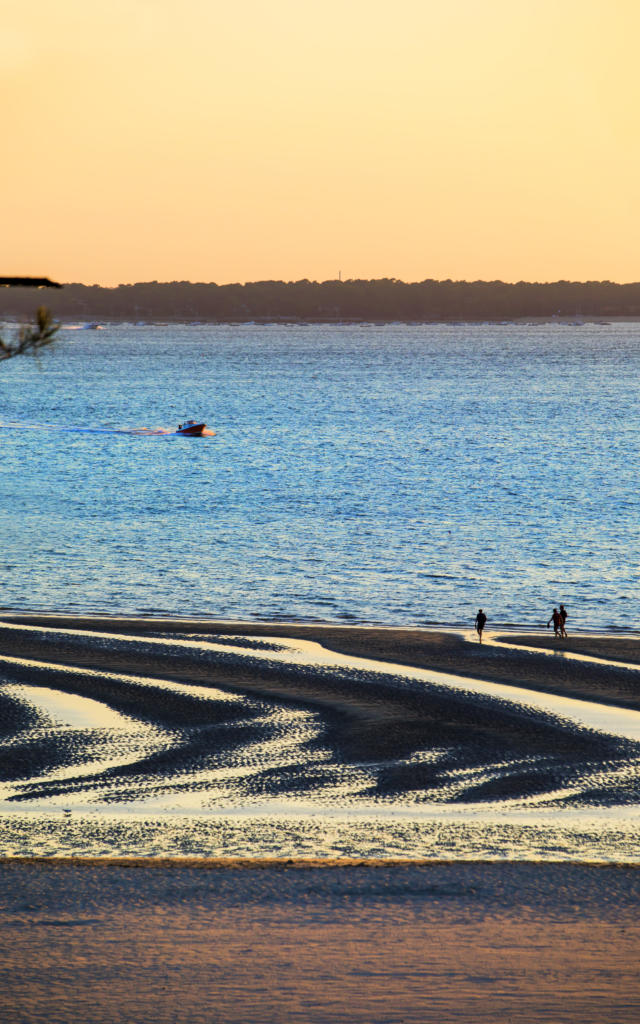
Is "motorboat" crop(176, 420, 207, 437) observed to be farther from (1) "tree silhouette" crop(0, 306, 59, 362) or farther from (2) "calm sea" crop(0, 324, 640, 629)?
(1) "tree silhouette" crop(0, 306, 59, 362)

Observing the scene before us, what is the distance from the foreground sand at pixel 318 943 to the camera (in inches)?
498

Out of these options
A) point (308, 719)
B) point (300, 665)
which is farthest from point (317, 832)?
point (300, 665)

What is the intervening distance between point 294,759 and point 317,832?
17.7 feet

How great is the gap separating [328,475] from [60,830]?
3113 inches

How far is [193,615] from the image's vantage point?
4347 centimetres

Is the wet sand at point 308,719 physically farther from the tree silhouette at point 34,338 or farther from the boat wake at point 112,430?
the boat wake at point 112,430

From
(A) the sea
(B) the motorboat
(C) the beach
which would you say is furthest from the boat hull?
(C) the beach

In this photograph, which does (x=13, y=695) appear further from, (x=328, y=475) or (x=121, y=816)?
(x=328, y=475)

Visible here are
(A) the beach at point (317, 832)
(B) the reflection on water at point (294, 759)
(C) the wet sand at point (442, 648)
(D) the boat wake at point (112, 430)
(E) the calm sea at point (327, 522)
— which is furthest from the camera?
(D) the boat wake at point (112, 430)

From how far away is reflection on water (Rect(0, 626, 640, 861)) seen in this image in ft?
63.0

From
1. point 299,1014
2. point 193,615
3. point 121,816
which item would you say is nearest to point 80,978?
point 299,1014

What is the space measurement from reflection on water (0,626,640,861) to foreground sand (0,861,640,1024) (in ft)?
5.16

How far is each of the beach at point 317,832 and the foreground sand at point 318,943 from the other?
0.04 meters

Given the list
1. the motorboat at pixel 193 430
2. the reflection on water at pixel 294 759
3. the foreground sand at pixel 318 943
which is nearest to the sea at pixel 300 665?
the reflection on water at pixel 294 759
